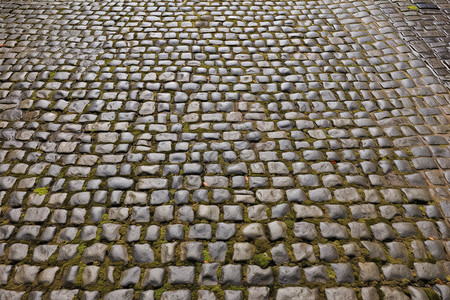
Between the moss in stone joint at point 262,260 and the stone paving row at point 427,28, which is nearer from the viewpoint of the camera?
the moss in stone joint at point 262,260

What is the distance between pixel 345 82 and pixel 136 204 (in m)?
3.21

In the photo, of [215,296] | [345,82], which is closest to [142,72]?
[345,82]

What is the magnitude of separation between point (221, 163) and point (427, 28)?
4495 mm

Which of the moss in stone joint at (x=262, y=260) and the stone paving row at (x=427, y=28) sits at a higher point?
the stone paving row at (x=427, y=28)

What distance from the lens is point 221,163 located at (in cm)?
355

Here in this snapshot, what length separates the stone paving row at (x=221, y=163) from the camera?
2686mm

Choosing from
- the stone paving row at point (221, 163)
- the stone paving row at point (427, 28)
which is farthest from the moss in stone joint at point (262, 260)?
the stone paving row at point (427, 28)

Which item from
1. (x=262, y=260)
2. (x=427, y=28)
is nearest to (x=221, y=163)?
(x=262, y=260)

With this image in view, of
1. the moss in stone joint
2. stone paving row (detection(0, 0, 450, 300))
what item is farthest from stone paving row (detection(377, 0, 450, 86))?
the moss in stone joint

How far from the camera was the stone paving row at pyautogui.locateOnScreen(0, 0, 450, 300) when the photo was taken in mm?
2686

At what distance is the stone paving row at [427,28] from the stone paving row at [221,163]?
0.63 ft

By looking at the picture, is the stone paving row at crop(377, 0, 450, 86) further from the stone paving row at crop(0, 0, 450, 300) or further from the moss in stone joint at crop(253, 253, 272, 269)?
the moss in stone joint at crop(253, 253, 272, 269)

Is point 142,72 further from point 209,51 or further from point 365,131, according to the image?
point 365,131

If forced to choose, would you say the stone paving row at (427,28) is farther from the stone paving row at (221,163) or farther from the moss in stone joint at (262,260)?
the moss in stone joint at (262,260)
